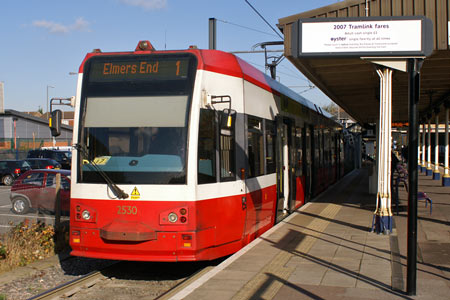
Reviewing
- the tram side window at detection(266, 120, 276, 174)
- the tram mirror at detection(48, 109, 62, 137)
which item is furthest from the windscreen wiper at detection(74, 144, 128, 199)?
the tram side window at detection(266, 120, 276, 174)

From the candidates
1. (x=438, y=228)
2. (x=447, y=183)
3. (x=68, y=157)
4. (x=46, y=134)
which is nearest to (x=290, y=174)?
(x=438, y=228)

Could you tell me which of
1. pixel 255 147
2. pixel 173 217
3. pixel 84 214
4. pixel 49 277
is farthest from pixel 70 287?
pixel 255 147

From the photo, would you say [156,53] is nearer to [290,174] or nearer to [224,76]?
[224,76]

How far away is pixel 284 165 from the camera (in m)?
12.2

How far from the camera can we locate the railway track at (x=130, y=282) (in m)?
7.20

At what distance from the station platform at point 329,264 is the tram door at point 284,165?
0.46m

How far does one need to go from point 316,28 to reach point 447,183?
55.2 ft

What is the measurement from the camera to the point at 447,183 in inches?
910

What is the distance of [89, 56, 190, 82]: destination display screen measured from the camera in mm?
7621

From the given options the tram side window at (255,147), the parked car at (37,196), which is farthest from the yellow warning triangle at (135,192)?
the parked car at (37,196)

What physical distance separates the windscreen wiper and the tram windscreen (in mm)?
30

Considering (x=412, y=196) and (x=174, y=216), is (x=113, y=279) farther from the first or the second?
(x=412, y=196)

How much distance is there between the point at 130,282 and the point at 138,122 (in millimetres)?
2566

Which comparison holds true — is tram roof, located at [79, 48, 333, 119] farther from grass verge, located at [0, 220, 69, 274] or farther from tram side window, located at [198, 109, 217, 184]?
grass verge, located at [0, 220, 69, 274]
